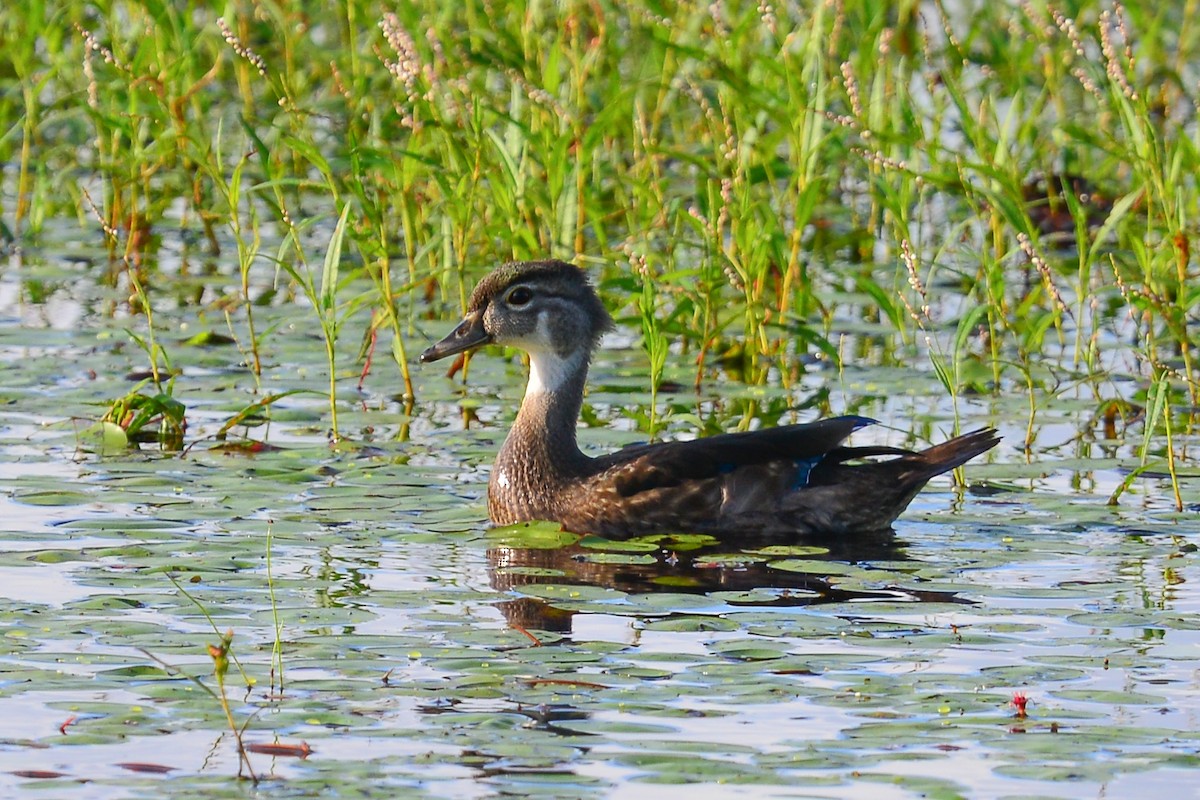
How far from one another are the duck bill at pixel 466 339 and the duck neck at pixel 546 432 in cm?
22

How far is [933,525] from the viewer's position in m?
8.60

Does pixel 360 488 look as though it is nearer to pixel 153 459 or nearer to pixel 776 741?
pixel 153 459

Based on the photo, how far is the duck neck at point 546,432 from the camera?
8672mm

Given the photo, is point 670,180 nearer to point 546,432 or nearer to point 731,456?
point 546,432

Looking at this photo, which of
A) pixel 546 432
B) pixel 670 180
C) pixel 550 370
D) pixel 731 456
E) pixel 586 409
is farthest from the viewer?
pixel 670 180

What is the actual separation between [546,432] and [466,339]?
0.61 m

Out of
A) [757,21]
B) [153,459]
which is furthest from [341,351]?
[757,21]

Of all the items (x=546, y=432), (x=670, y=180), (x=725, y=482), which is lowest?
(x=725, y=482)

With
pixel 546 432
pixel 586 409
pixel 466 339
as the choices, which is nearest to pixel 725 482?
pixel 546 432

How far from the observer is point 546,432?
351 inches

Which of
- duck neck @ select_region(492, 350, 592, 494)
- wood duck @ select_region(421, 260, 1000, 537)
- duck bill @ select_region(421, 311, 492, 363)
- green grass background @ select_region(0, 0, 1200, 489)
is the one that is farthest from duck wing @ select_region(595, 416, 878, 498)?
duck bill @ select_region(421, 311, 492, 363)

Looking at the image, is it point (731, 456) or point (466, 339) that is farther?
point (466, 339)

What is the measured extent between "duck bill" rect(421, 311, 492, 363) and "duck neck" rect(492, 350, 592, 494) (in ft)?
0.73

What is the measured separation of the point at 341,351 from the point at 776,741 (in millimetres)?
6005
